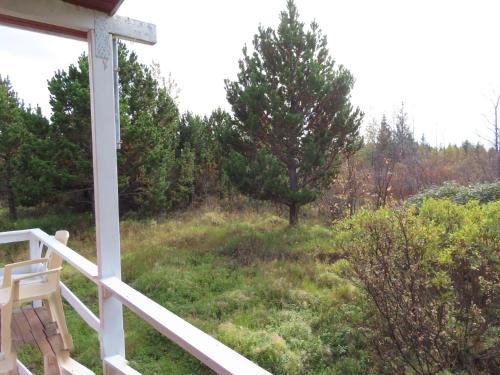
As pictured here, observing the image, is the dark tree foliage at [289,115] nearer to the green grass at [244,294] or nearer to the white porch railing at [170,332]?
the green grass at [244,294]

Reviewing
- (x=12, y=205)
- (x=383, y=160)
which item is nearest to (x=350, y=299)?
(x=383, y=160)

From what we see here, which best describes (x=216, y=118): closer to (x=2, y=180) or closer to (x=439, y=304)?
(x=2, y=180)

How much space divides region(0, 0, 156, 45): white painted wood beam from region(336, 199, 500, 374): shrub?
8.33ft

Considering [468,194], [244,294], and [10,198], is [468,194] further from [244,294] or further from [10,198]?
[10,198]

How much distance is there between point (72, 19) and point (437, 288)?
3233 millimetres

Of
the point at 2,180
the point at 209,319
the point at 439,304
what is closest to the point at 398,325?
the point at 439,304

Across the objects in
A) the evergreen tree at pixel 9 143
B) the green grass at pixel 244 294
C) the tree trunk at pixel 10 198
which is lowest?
the green grass at pixel 244 294

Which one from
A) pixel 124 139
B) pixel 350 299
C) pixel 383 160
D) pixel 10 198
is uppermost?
pixel 124 139

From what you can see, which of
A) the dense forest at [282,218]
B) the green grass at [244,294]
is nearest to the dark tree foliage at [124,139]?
the dense forest at [282,218]

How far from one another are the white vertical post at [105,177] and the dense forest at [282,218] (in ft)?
7.21

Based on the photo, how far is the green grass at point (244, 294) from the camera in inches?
147

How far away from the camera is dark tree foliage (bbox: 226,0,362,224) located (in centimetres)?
775

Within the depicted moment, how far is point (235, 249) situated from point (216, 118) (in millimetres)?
7646

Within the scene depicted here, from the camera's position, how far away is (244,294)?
5105 mm
